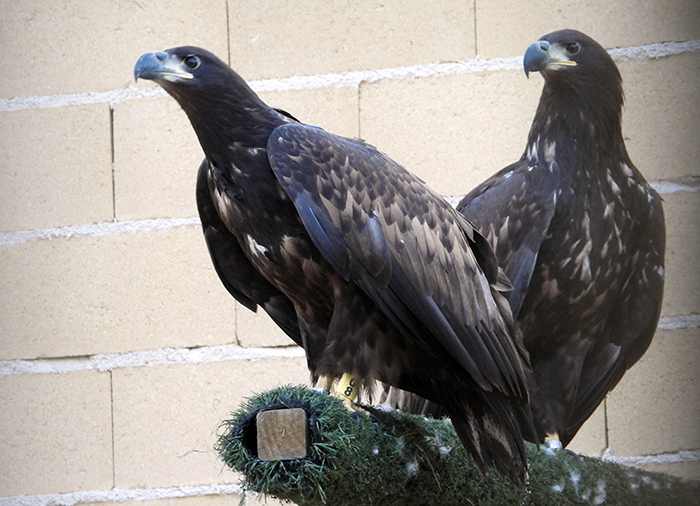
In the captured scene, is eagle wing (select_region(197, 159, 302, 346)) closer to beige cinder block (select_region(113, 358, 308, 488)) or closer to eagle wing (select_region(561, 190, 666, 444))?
beige cinder block (select_region(113, 358, 308, 488))

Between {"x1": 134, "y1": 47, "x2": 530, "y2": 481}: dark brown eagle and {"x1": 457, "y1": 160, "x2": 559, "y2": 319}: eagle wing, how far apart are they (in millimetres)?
263

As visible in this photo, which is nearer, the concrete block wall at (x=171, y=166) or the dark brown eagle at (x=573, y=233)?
the dark brown eagle at (x=573, y=233)

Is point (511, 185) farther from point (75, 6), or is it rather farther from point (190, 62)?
point (75, 6)

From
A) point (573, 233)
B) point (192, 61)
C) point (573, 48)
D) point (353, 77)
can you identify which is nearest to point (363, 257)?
point (192, 61)

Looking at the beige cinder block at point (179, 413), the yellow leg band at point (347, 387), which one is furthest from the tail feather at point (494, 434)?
the beige cinder block at point (179, 413)

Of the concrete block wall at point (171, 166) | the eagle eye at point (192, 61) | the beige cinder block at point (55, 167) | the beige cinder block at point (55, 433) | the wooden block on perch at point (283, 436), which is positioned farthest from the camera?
the beige cinder block at point (55, 167)

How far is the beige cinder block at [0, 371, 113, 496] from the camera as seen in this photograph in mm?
3779

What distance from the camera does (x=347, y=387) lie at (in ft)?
7.92

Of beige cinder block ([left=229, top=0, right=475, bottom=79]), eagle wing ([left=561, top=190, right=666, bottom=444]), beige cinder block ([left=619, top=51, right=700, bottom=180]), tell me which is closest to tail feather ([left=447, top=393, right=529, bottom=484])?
eagle wing ([left=561, top=190, right=666, bottom=444])

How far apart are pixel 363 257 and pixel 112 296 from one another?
5.99ft

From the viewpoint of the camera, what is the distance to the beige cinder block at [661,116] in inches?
139

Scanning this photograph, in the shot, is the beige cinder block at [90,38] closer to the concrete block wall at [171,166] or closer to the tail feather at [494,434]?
the concrete block wall at [171,166]

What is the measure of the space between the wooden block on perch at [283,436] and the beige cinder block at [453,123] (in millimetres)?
1896

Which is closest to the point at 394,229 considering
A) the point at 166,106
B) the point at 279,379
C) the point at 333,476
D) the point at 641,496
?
the point at 333,476
